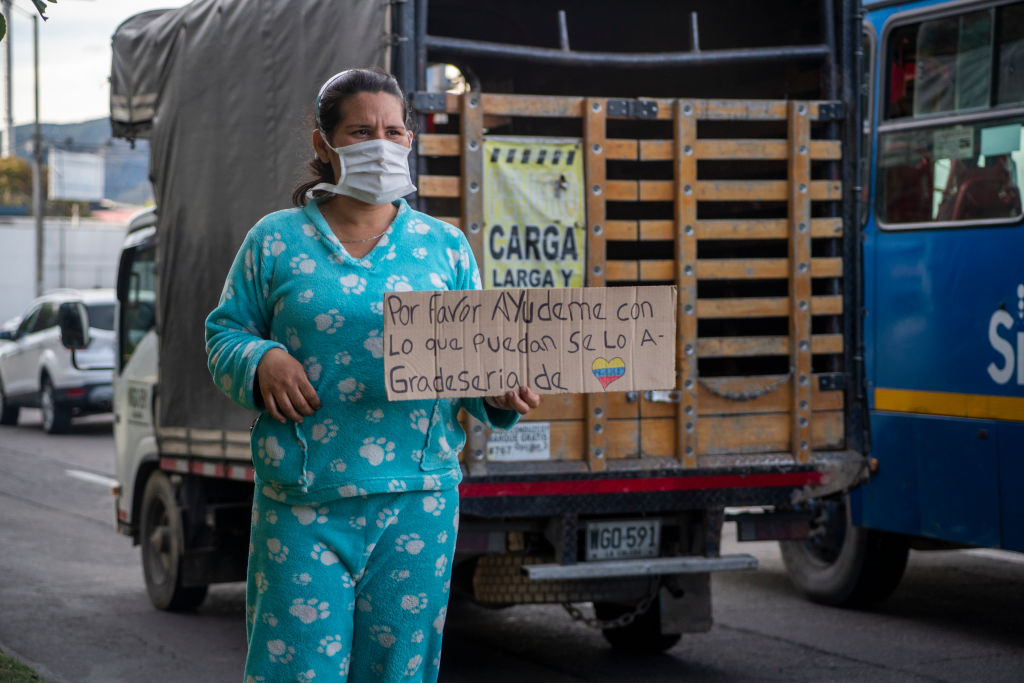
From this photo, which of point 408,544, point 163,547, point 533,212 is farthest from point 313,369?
point 163,547

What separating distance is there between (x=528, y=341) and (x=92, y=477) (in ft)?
40.7

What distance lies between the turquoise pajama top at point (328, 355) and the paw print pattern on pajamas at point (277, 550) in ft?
0.31

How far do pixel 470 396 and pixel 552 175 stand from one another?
281cm

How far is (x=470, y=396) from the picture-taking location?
289 cm

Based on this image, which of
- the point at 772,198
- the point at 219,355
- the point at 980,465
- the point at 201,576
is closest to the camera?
the point at 219,355

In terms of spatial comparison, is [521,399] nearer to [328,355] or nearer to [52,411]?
[328,355]

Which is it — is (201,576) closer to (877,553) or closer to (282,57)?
(282,57)

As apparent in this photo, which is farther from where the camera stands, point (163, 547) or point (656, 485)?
point (163, 547)

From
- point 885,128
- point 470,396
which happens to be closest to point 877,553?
point 885,128

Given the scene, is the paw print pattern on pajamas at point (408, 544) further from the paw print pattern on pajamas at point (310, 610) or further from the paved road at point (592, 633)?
the paved road at point (592, 633)

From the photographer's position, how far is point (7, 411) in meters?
21.2

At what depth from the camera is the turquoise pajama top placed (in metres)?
2.82

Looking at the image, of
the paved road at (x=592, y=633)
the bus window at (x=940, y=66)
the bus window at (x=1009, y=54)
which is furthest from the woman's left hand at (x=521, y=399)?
the bus window at (x=940, y=66)

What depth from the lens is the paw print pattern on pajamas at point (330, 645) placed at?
9.22 feet
